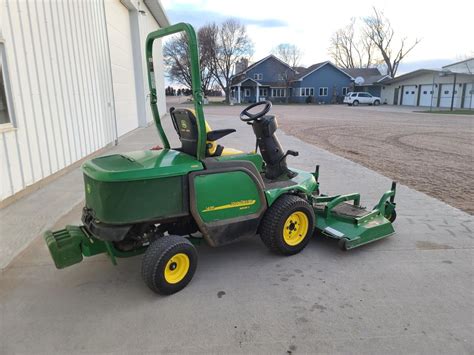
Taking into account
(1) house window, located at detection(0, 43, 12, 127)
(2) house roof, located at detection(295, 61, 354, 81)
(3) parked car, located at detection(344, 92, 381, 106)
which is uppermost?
(2) house roof, located at detection(295, 61, 354, 81)

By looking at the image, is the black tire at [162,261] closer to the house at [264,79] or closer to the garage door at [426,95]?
the garage door at [426,95]

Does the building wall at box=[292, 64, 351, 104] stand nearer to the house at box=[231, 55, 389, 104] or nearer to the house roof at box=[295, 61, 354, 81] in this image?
the house at box=[231, 55, 389, 104]

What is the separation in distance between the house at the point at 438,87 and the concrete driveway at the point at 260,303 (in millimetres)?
34107

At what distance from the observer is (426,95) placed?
3750 cm

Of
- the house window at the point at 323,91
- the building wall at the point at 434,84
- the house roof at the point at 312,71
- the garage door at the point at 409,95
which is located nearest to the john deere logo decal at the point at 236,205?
the building wall at the point at 434,84

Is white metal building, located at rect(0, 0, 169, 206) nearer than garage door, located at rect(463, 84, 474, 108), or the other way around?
white metal building, located at rect(0, 0, 169, 206)

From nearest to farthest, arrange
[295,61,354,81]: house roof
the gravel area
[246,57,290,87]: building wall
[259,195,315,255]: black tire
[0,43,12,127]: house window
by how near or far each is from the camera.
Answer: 1. [259,195,315,255]: black tire
2. [0,43,12,127]: house window
3. the gravel area
4. [295,61,354,81]: house roof
5. [246,57,290,87]: building wall

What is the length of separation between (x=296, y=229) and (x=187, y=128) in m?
1.46

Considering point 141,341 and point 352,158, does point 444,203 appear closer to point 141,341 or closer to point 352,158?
point 352,158

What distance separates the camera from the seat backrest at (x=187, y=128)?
3.11m

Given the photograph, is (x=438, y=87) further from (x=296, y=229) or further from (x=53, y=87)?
(x=296, y=229)

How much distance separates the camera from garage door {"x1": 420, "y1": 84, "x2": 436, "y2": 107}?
120 ft

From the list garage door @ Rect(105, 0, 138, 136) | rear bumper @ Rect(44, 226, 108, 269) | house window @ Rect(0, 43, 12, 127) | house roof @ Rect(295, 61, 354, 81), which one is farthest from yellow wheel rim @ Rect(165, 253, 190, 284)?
house roof @ Rect(295, 61, 354, 81)

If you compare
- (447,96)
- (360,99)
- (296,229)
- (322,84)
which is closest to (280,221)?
(296,229)
